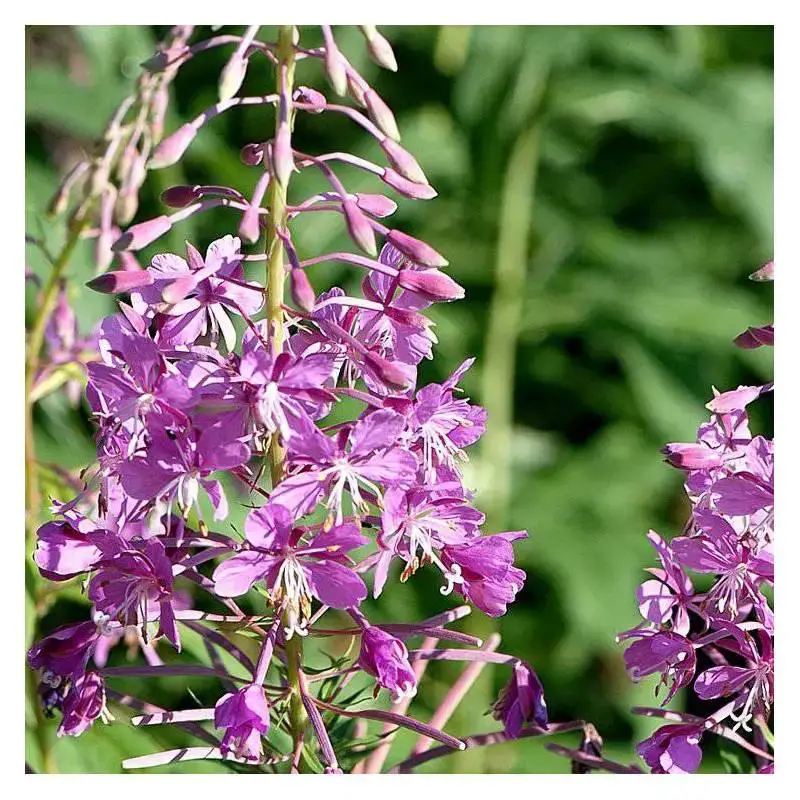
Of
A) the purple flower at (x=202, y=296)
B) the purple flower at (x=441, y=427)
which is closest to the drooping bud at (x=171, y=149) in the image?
the purple flower at (x=202, y=296)

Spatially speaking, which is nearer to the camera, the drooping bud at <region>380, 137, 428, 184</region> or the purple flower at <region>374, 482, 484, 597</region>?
the purple flower at <region>374, 482, 484, 597</region>

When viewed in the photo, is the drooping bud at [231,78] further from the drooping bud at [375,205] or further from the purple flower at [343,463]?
the purple flower at [343,463]

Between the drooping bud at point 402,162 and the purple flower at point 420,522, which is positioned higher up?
the drooping bud at point 402,162

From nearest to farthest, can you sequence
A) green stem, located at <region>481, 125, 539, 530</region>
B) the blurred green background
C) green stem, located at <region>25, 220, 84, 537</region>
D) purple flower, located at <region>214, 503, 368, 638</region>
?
purple flower, located at <region>214, 503, 368, 638</region>, green stem, located at <region>25, 220, 84, 537</region>, the blurred green background, green stem, located at <region>481, 125, 539, 530</region>

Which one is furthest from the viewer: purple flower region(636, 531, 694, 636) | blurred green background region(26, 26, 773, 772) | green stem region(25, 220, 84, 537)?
blurred green background region(26, 26, 773, 772)

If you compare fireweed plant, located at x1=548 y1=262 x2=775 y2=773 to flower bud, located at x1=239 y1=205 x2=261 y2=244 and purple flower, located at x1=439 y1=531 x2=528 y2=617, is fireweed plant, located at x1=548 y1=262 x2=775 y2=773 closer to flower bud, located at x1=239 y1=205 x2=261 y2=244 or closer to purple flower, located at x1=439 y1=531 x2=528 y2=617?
purple flower, located at x1=439 y1=531 x2=528 y2=617

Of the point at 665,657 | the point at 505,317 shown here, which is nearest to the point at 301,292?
the point at 665,657

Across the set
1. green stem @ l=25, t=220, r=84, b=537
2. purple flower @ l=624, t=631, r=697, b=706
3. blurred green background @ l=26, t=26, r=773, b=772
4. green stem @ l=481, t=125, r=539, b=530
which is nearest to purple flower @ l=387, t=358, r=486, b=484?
purple flower @ l=624, t=631, r=697, b=706
